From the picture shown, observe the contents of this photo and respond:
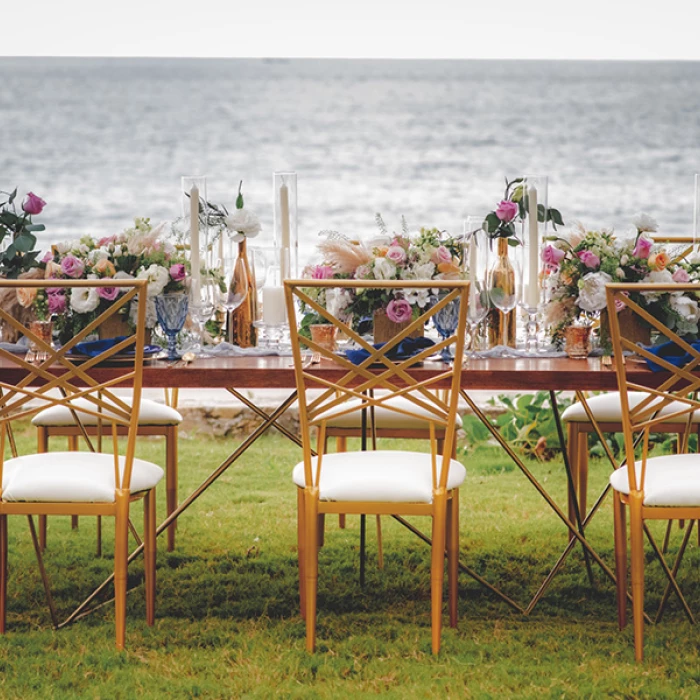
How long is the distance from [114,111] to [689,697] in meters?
19.0

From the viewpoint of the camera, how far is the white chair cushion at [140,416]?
3348 millimetres

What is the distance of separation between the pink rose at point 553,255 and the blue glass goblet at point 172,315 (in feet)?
3.40

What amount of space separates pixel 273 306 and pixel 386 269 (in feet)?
1.32

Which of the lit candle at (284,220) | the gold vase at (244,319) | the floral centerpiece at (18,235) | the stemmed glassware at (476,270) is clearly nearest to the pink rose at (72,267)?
the floral centerpiece at (18,235)

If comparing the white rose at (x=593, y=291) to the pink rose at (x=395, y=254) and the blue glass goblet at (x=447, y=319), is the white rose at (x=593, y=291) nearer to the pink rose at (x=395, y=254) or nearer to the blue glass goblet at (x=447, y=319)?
the blue glass goblet at (x=447, y=319)

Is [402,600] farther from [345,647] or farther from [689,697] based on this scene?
[689,697]

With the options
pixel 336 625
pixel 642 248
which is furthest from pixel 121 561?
pixel 642 248

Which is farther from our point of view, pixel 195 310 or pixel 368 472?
pixel 195 310

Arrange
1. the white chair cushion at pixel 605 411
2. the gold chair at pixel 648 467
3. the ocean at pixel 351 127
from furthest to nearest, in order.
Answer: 1. the ocean at pixel 351 127
2. the white chair cushion at pixel 605 411
3. the gold chair at pixel 648 467

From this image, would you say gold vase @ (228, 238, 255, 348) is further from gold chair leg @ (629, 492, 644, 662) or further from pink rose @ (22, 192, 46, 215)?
gold chair leg @ (629, 492, 644, 662)

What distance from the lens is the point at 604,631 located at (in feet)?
9.15

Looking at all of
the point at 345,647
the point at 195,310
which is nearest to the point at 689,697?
the point at 345,647

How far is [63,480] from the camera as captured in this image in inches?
99.3

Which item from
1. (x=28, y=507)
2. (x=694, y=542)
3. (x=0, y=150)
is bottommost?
(x=694, y=542)
